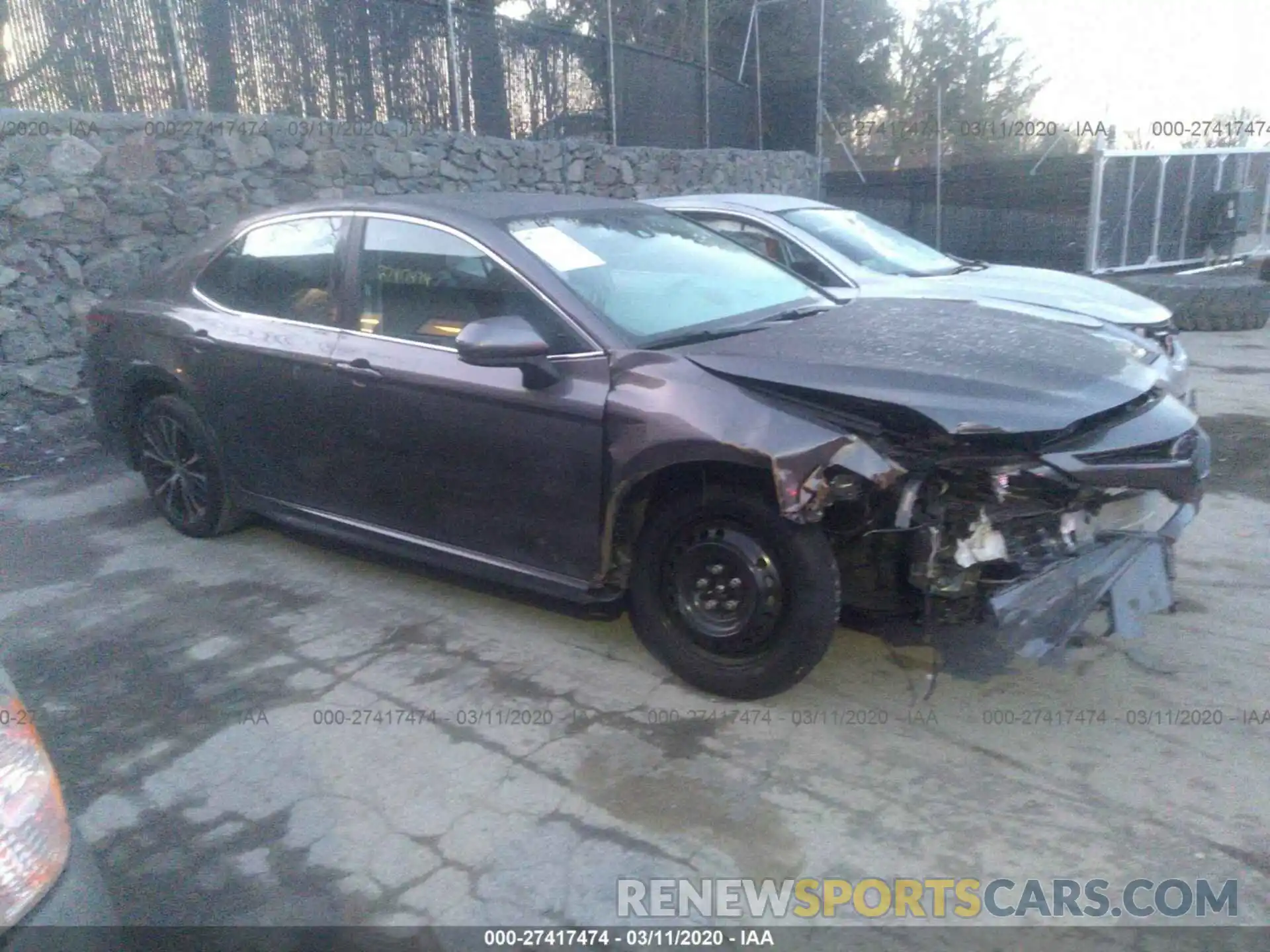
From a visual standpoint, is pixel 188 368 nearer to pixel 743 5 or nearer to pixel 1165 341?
pixel 1165 341

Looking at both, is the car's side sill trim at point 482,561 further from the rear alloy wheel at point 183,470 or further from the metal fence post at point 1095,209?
the metal fence post at point 1095,209

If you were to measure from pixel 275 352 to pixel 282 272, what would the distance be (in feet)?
1.36

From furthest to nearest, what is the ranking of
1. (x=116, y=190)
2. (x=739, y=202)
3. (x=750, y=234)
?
1. (x=116, y=190)
2. (x=739, y=202)
3. (x=750, y=234)

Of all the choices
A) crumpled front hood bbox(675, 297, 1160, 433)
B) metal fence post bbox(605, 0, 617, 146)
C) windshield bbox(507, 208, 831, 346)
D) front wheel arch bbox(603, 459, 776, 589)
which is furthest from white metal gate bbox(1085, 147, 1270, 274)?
front wheel arch bbox(603, 459, 776, 589)

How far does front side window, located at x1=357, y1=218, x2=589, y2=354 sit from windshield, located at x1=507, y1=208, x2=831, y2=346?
18 cm

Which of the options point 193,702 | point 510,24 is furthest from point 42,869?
point 510,24

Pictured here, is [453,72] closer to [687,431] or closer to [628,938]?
[687,431]

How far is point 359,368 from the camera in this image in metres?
4.33

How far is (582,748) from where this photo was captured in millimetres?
3547

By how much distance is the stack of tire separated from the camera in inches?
441

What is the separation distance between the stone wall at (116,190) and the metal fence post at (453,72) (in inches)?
47.5

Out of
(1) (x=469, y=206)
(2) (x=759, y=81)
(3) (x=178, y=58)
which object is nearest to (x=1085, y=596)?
(1) (x=469, y=206)

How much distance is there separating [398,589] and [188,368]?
1491 millimetres

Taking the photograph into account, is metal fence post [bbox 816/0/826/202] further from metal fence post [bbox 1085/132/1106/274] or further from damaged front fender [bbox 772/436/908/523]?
damaged front fender [bbox 772/436/908/523]
